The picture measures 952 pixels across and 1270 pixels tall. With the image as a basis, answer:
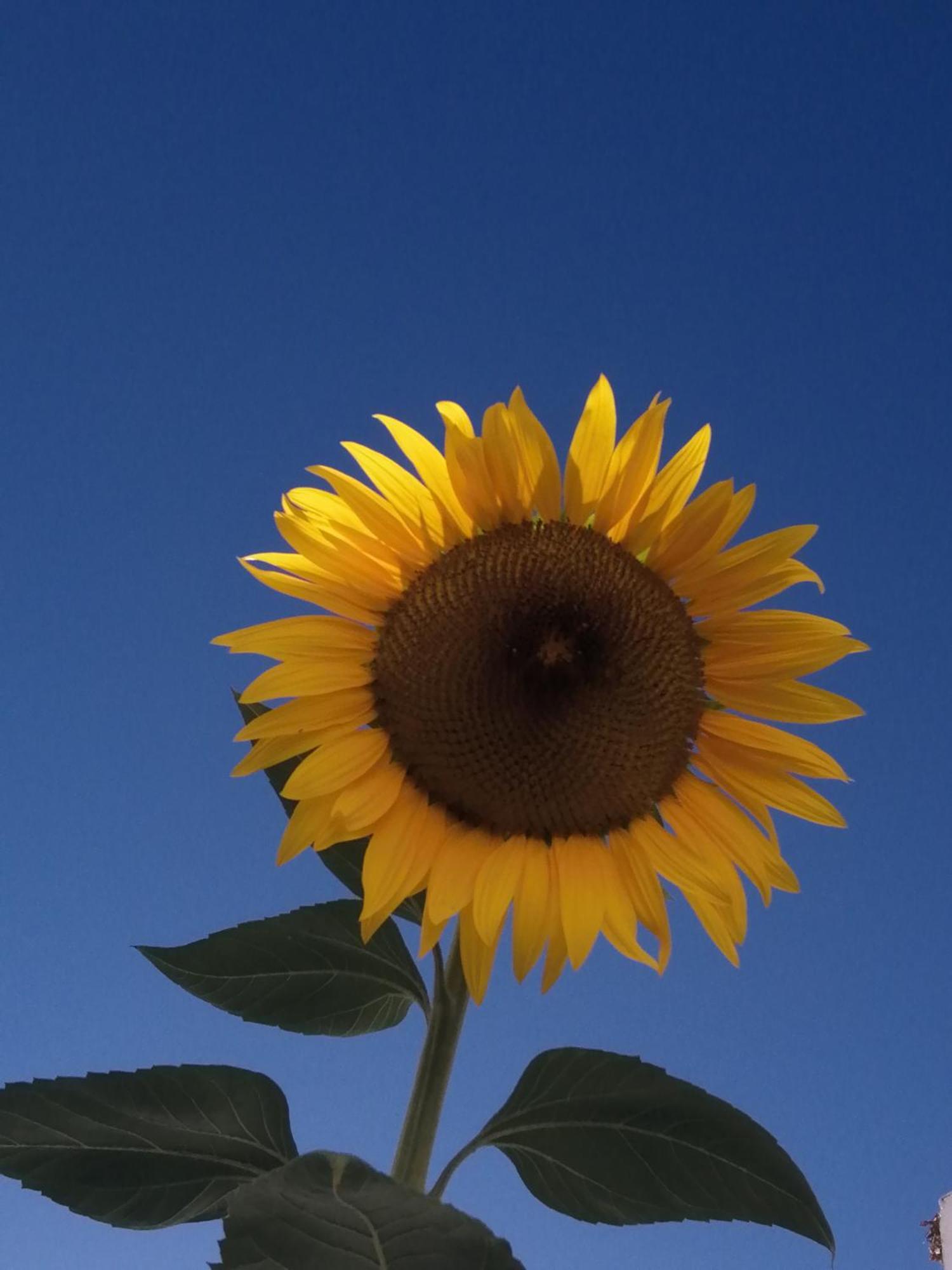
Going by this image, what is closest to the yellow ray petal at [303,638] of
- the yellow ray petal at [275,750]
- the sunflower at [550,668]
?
the sunflower at [550,668]

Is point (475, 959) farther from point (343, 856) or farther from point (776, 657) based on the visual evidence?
point (776, 657)

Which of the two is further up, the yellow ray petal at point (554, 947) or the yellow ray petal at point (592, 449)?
the yellow ray petal at point (592, 449)

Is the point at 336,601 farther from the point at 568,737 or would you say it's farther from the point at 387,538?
the point at 568,737

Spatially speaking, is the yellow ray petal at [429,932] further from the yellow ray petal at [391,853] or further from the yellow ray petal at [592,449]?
the yellow ray petal at [592,449]

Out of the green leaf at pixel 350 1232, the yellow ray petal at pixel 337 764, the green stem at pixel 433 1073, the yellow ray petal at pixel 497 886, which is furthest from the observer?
the yellow ray petal at pixel 337 764

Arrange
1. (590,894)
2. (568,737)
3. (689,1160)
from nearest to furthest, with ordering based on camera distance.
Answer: (689,1160)
(590,894)
(568,737)

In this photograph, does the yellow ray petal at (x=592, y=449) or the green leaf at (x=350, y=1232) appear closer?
the green leaf at (x=350, y=1232)

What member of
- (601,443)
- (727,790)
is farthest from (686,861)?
(601,443)

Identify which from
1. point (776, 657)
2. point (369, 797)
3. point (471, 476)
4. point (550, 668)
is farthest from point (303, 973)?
point (776, 657)
